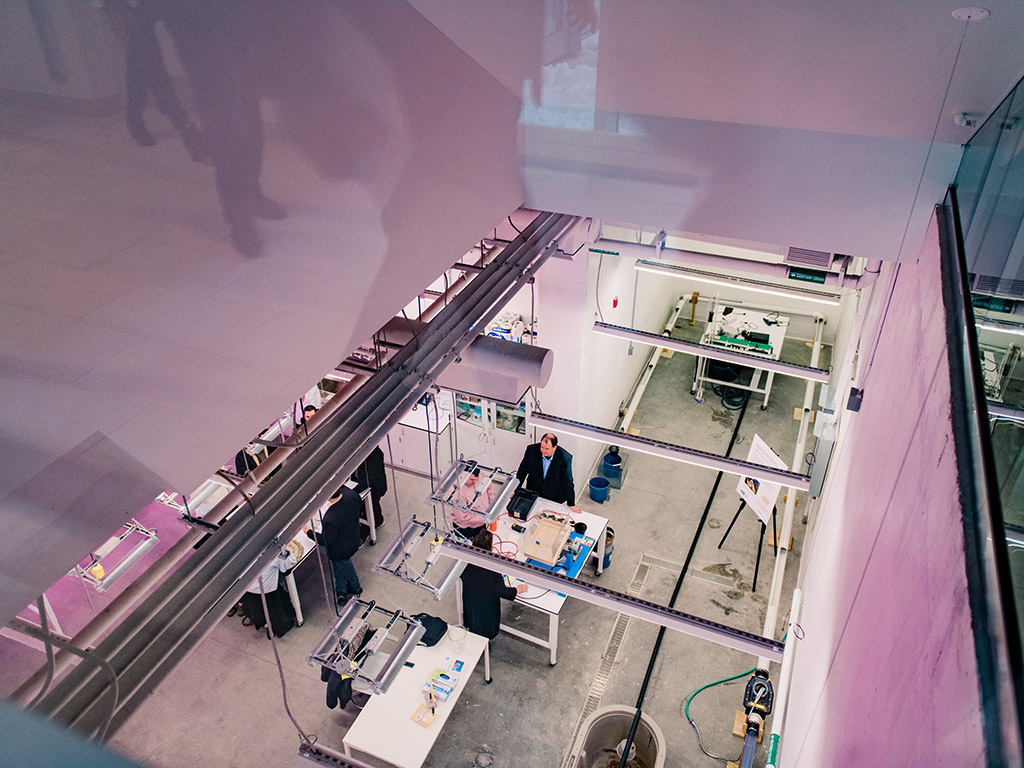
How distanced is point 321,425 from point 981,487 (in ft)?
7.58

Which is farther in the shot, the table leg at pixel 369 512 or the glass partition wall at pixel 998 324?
the table leg at pixel 369 512

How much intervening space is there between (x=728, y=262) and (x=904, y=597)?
14.8 feet

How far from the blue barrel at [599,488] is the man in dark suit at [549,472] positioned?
82 cm

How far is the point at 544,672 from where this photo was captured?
19.3 feet

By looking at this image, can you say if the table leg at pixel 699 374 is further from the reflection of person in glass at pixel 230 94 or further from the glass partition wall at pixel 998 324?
the reflection of person in glass at pixel 230 94

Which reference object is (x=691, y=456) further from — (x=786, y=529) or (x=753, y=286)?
(x=786, y=529)

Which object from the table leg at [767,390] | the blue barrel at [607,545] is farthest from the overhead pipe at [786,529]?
the blue barrel at [607,545]

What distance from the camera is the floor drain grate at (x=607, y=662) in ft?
Answer: 17.8

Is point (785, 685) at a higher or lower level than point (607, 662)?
higher

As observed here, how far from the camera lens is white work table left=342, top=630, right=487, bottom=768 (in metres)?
4.71

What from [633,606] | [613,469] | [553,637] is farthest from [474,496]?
[613,469]

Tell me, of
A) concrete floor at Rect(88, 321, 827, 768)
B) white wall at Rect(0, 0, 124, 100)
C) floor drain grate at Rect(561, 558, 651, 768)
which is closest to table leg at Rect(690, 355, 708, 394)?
concrete floor at Rect(88, 321, 827, 768)

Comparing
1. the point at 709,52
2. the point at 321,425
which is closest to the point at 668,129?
→ the point at 709,52

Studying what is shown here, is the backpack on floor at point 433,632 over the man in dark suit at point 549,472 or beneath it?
beneath
